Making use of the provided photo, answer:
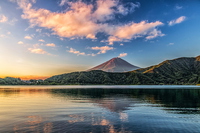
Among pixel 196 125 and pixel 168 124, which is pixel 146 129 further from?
pixel 196 125


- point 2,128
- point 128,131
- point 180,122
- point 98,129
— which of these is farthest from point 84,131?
point 180,122

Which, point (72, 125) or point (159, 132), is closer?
point (159, 132)

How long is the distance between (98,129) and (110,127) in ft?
6.75

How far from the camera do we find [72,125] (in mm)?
26062

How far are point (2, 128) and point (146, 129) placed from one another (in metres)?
21.0

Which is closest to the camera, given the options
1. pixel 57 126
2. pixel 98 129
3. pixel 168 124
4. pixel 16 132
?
pixel 16 132

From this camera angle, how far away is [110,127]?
25062 millimetres

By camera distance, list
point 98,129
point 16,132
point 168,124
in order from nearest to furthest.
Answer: point 16,132 → point 98,129 → point 168,124

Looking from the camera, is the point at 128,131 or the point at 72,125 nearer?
the point at 128,131

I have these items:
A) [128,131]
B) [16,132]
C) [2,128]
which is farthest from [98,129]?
[2,128]

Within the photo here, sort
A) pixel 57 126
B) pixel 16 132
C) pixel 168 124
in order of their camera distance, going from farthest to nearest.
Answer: pixel 168 124 → pixel 57 126 → pixel 16 132

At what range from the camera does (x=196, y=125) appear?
2664 centimetres

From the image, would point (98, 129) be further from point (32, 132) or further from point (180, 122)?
point (180, 122)

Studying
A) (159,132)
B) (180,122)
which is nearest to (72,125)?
(159,132)
